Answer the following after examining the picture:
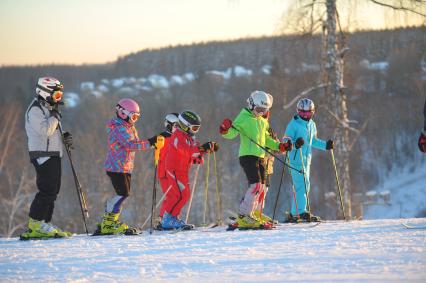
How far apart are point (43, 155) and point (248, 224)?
2.80m

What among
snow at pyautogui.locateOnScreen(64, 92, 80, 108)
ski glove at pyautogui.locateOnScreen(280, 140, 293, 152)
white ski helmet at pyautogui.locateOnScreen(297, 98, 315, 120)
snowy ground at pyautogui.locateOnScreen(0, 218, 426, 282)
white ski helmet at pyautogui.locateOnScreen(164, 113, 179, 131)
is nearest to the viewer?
snowy ground at pyautogui.locateOnScreen(0, 218, 426, 282)

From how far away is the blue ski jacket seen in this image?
11.1 metres

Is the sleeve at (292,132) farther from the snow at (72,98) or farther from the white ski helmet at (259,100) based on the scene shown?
the snow at (72,98)

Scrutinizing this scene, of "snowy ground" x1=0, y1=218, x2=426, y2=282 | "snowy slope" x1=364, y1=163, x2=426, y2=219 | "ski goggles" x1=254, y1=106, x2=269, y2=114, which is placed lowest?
"snowy slope" x1=364, y1=163, x2=426, y2=219

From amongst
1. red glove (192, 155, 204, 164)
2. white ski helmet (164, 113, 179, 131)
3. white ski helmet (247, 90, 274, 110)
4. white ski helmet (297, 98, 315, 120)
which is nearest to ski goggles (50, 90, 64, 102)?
red glove (192, 155, 204, 164)

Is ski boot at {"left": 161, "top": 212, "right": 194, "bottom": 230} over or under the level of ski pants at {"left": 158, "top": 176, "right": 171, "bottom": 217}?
under

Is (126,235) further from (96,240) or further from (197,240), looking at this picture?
(197,240)

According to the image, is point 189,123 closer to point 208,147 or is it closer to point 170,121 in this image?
point 208,147

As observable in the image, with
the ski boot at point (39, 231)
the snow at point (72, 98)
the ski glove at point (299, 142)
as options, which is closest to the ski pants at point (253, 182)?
the ski glove at point (299, 142)

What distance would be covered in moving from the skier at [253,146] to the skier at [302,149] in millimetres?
913

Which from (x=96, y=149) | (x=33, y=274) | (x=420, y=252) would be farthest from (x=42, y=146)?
(x=96, y=149)

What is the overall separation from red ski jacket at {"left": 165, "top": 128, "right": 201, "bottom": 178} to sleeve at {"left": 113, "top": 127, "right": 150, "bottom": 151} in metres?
A: 0.69

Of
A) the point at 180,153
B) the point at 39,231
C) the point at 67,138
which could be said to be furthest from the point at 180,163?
the point at 39,231

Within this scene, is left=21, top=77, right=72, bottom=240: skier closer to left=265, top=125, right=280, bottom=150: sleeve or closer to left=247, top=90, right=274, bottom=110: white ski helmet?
left=247, top=90, right=274, bottom=110: white ski helmet
